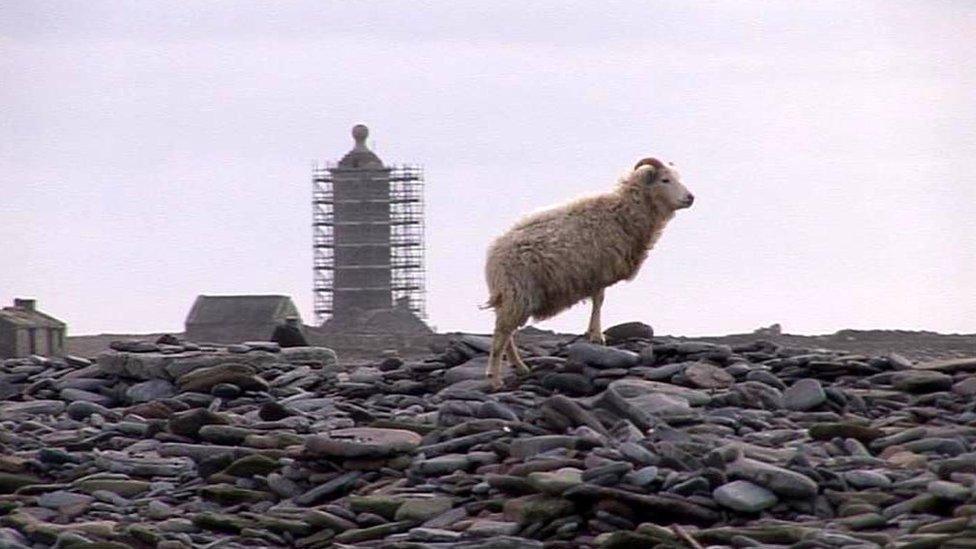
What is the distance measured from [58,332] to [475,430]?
4334cm

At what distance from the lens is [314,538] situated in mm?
20312

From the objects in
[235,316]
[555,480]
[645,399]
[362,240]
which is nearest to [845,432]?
[645,399]

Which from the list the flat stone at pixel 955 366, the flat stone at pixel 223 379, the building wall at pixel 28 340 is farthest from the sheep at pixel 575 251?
the building wall at pixel 28 340

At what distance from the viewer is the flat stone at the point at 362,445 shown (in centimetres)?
2181

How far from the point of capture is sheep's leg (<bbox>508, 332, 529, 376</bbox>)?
948 inches

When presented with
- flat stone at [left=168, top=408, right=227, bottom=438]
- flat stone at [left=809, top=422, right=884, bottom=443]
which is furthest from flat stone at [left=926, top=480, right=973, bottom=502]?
flat stone at [left=168, top=408, right=227, bottom=438]

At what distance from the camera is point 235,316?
3199 inches

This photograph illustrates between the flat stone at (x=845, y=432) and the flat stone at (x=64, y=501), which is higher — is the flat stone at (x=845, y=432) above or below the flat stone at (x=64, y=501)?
above

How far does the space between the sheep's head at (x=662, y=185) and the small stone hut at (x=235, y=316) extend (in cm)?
5368

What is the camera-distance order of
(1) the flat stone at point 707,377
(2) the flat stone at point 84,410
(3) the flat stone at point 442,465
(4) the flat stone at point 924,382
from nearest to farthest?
(3) the flat stone at point 442,465 → (4) the flat stone at point 924,382 → (1) the flat stone at point 707,377 → (2) the flat stone at point 84,410

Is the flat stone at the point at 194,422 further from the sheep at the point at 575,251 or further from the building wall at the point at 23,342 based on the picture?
the building wall at the point at 23,342

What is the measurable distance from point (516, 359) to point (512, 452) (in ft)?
10.1

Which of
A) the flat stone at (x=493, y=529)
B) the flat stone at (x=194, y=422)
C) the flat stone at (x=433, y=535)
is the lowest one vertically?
the flat stone at (x=433, y=535)

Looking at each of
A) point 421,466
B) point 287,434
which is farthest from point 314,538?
point 287,434
